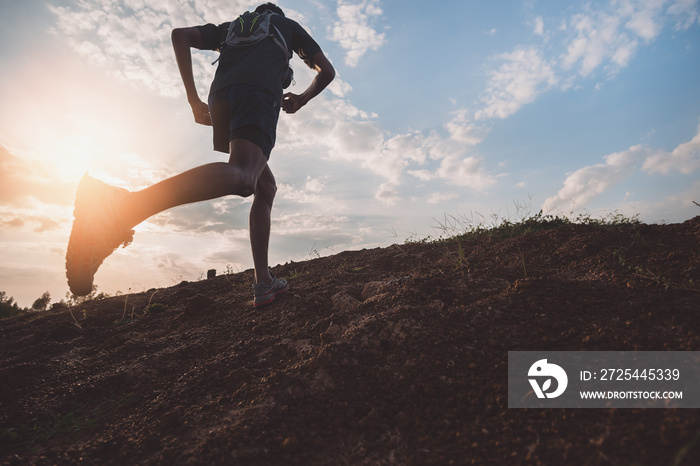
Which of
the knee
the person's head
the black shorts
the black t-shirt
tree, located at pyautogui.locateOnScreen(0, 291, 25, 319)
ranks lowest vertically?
tree, located at pyautogui.locateOnScreen(0, 291, 25, 319)

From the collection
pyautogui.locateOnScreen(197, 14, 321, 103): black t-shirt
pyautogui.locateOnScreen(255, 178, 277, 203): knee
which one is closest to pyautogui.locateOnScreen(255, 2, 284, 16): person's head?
pyautogui.locateOnScreen(197, 14, 321, 103): black t-shirt

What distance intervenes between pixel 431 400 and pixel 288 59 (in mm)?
2535

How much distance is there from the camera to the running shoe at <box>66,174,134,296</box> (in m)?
1.81

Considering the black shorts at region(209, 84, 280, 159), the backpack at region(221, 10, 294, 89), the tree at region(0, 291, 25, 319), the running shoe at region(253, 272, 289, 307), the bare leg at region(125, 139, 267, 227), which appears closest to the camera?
the bare leg at region(125, 139, 267, 227)

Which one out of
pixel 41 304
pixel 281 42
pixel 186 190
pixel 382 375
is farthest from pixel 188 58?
pixel 41 304

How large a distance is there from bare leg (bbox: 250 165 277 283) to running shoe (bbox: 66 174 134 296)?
3.70 feet

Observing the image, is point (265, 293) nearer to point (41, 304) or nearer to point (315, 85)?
point (315, 85)

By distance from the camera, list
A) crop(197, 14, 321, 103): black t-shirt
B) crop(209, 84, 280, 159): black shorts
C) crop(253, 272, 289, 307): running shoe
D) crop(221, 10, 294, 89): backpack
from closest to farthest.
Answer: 1. crop(209, 84, 280, 159): black shorts
2. crop(197, 14, 321, 103): black t-shirt
3. crop(221, 10, 294, 89): backpack
4. crop(253, 272, 289, 307): running shoe

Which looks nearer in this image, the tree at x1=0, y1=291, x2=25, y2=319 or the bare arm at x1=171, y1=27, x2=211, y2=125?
the bare arm at x1=171, y1=27, x2=211, y2=125

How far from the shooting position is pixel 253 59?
2.42 meters

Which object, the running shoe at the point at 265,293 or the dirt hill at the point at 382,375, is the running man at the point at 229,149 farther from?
the dirt hill at the point at 382,375

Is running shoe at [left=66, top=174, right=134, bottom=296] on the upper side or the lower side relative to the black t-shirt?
lower

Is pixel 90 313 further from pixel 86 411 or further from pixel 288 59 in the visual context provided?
pixel 288 59

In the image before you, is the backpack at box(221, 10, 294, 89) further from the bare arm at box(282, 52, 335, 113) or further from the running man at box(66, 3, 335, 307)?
the bare arm at box(282, 52, 335, 113)
